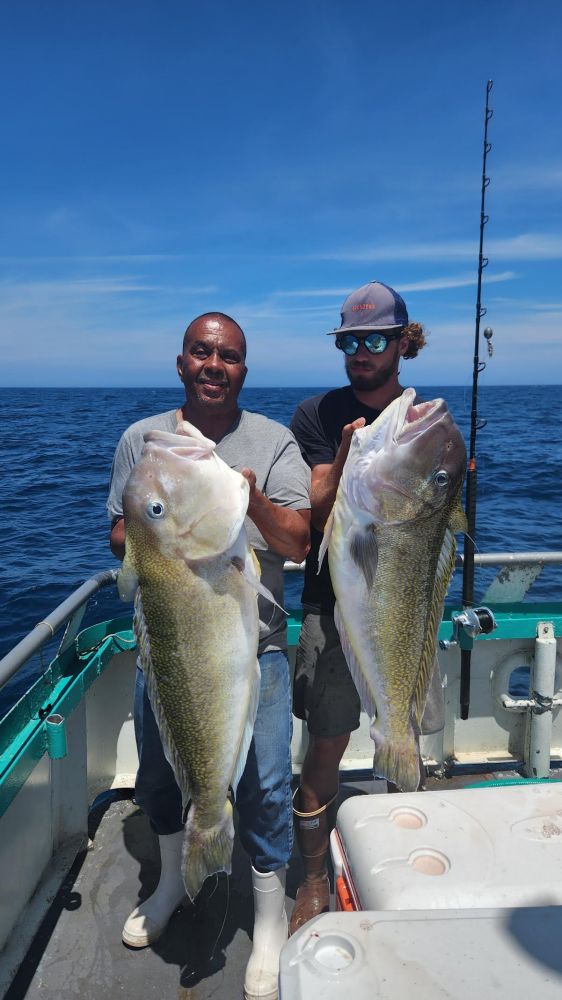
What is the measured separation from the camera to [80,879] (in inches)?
132

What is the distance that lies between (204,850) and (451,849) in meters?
0.81

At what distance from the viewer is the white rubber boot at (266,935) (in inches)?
104

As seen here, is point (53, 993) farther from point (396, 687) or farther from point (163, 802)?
point (396, 687)

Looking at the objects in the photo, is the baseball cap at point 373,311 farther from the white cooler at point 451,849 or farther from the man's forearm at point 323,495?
the white cooler at point 451,849

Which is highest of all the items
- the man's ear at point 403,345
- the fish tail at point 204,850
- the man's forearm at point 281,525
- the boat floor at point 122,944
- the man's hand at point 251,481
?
the man's ear at point 403,345

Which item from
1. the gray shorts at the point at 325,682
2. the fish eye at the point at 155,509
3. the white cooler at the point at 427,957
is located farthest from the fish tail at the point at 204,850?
the fish eye at the point at 155,509

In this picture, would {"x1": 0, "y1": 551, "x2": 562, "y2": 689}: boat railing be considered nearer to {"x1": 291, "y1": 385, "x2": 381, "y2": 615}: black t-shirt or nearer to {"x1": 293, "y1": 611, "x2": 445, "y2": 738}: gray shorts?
{"x1": 291, "y1": 385, "x2": 381, "y2": 615}: black t-shirt

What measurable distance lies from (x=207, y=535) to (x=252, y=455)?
0.56 metres

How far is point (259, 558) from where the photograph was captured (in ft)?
8.45

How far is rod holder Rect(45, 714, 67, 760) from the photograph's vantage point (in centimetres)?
296

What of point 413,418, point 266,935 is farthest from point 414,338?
point 266,935

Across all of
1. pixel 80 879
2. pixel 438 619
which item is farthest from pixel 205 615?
pixel 80 879

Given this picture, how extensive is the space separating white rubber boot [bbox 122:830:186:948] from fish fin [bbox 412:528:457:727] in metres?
1.29

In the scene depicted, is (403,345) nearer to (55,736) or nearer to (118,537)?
(118,537)
